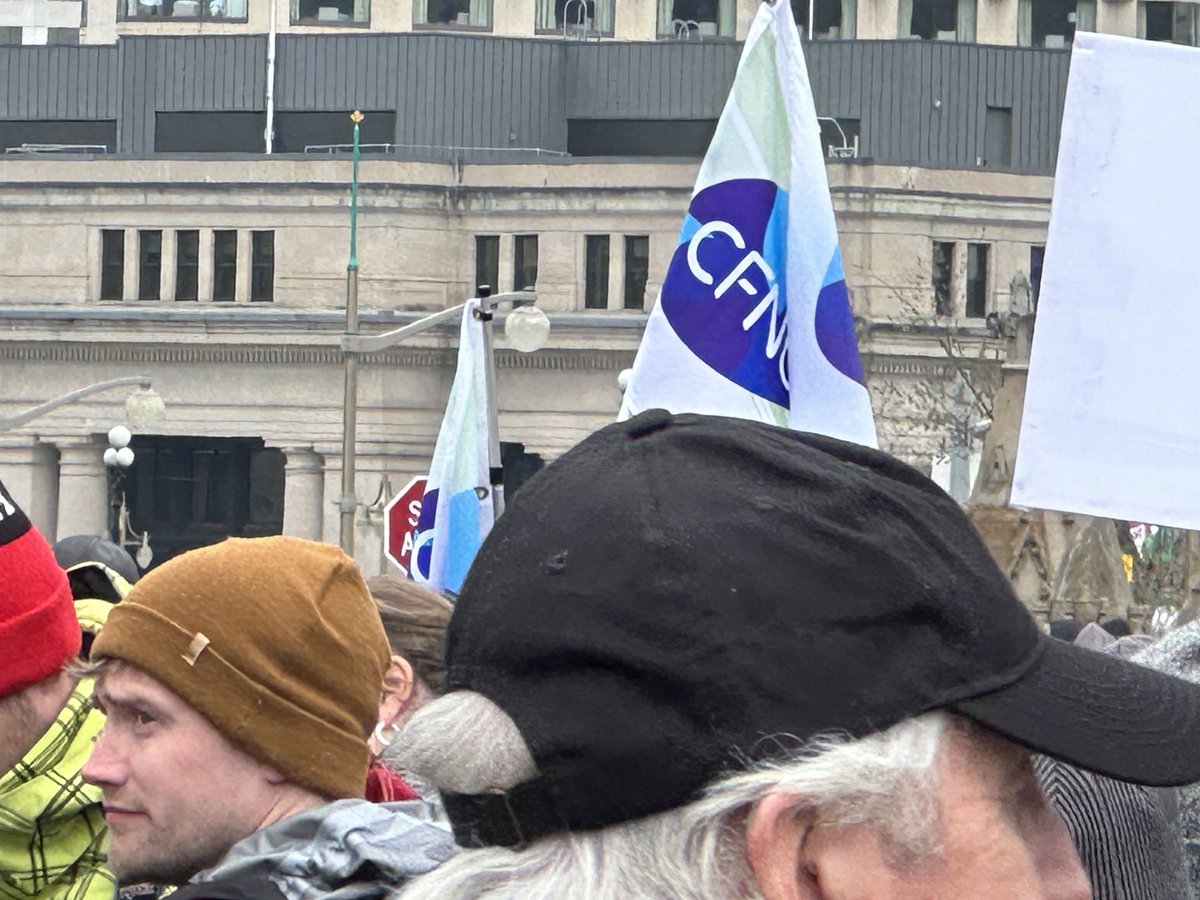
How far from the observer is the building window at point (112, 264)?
54.9 metres

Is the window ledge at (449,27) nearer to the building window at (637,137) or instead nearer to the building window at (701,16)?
the building window at (701,16)

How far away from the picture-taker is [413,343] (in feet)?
174

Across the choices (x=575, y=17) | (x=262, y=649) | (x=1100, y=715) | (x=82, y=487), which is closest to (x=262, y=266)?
(x=82, y=487)

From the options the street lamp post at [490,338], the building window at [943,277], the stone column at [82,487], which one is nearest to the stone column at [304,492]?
the stone column at [82,487]

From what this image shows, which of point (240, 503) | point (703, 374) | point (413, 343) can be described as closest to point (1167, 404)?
point (703, 374)

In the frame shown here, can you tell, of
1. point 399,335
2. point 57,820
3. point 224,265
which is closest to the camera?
point 57,820

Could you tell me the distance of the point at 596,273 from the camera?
178 feet

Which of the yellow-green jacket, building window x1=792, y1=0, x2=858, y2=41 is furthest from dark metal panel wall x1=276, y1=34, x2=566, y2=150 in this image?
the yellow-green jacket

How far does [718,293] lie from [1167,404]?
2.82 m

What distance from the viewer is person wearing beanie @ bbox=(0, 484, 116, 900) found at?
11.8 feet

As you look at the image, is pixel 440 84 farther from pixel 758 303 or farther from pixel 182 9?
pixel 758 303

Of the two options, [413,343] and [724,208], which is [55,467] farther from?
[724,208]

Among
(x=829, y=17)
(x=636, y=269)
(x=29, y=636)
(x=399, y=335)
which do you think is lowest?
(x=636, y=269)

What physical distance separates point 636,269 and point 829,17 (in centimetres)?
959
